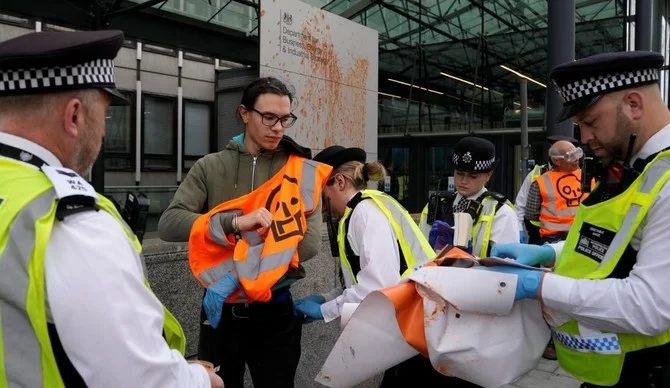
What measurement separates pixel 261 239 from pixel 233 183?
0.39 meters

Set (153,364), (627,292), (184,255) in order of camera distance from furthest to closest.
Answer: (184,255) → (627,292) → (153,364)

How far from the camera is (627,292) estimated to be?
1.58m

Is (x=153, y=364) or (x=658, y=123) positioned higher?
(x=658, y=123)

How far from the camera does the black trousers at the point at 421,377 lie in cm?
248

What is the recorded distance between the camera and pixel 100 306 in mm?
1014

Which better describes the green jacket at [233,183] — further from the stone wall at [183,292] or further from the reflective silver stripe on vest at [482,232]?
the reflective silver stripe on vest at [482,232]

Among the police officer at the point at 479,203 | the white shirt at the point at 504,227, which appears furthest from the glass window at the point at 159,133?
the white shirt at the point at 504,227

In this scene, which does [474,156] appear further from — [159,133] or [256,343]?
[159,133]

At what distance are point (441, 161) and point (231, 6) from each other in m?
7.76

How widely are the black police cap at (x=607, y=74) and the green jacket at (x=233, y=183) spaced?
123 cm

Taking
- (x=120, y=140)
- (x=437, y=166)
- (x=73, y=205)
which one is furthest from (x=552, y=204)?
(x=437, y=166)

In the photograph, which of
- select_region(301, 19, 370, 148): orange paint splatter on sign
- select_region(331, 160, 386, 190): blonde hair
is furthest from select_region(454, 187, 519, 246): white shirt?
select_region(301, 19, 370, 148): orange paint splatter on sign

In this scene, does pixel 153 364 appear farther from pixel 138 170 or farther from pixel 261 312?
pixel 138 170

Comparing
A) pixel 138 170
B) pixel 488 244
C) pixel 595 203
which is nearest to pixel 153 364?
pixel 595 203
